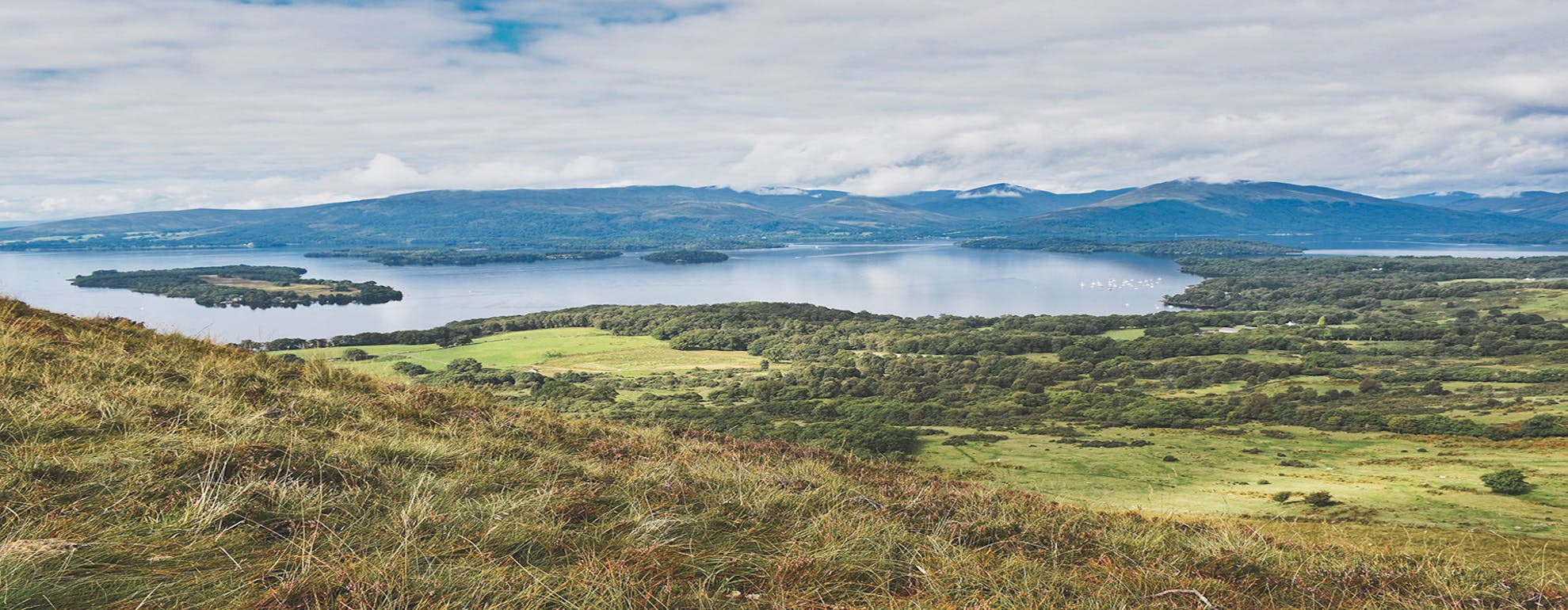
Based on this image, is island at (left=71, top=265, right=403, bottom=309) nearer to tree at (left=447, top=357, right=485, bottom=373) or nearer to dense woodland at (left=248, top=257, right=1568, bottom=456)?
dense woodland at (left=248, top=257, right=1568, bottom=456)

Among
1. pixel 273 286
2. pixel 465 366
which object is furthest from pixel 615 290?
pixel 465 366

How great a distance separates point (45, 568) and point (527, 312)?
110m

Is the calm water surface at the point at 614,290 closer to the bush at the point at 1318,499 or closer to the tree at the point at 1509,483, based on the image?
the bush at the point at 1318,499

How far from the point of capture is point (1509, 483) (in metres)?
23.0

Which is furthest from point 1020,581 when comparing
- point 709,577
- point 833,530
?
point 709,577

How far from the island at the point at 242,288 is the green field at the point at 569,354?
46.6 m

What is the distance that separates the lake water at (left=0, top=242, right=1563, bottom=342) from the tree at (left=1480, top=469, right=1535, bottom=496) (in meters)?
88.0

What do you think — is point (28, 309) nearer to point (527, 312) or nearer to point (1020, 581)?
point (1020, 581)

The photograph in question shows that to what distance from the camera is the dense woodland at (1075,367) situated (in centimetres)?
4903

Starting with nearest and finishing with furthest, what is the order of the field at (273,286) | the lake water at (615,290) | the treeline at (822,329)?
the treeline at (822,329), the lake water at (615,290), the field at (273,286)

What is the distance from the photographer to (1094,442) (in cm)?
3912

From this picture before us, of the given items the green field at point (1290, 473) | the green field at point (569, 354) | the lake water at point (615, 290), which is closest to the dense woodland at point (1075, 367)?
the green field at point (569, 354)

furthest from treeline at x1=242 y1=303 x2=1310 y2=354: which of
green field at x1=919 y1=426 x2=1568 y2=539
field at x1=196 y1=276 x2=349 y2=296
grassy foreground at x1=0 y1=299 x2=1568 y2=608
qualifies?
grassy foreground at x1=0 y1=299 x2=1568 y2=608

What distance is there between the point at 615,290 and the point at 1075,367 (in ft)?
292
